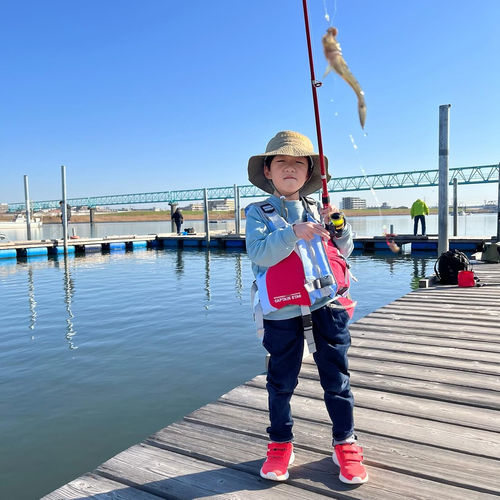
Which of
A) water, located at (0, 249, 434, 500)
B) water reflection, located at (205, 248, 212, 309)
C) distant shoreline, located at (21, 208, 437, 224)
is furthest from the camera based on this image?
distant shoreline, located at (21, 208, 437, 224)

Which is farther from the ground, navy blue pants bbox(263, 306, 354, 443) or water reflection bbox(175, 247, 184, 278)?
navy blue pants bbox(263, 306, 354, 443)

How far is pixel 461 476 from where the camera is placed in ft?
7.22

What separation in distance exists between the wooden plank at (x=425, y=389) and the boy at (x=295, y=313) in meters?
1.18

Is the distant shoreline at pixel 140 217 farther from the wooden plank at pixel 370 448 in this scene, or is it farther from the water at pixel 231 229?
the wooden plank at pixel 370 448

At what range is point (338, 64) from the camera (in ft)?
7.13

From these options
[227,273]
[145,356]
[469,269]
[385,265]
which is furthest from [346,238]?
[385,265]

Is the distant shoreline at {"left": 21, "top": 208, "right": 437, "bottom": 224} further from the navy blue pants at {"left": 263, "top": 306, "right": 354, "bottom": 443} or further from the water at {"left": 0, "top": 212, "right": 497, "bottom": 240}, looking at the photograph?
the navy blue pants at {"left": 263, "top": 306, "right": 354, "bottom": 443}

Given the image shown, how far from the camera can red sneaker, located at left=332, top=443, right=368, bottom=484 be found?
2.17 metres

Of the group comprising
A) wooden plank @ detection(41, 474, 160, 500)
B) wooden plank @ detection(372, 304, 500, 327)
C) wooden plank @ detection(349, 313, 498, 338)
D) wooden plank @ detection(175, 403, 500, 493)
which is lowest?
wooden plank @ detection(41, 474, 160, 500)

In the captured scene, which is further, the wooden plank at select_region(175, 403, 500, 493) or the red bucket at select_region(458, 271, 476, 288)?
the red bucket at select_region(458, 271, 476, 288)

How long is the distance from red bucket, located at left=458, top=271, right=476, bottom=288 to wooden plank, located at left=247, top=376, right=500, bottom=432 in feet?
17.3

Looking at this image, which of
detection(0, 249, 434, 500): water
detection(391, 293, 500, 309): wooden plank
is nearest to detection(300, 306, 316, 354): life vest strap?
detection(0, 249, 434, 500): water

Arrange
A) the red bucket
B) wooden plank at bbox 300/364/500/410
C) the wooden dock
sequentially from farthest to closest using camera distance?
the red bucket, wooden plank at bbox 300/364/500/410, the wooden dock

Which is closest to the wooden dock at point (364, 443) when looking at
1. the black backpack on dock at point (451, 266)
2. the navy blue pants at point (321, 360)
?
the navy blue pants at point (321, 360)
